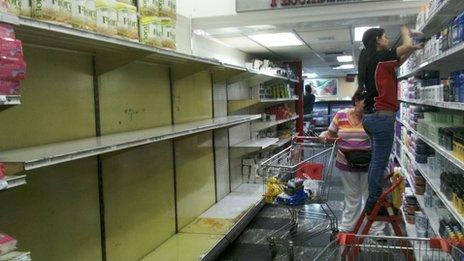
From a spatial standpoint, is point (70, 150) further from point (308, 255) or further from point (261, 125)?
point (261, 125)

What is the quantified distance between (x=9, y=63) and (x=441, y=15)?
3.20 metres

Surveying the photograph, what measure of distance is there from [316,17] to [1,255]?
3.90m

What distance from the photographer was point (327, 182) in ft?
15.4

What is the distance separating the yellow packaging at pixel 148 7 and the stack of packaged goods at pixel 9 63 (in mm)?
1551

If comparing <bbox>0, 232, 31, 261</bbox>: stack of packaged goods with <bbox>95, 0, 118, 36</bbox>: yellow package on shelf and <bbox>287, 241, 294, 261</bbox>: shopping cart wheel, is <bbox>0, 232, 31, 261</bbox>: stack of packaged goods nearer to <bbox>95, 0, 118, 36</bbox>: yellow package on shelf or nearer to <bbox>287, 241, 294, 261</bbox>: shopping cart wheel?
<bbox>95, 0, 118, 36</bbox>: yellow package on shelf

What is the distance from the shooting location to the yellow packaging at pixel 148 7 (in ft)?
10.1

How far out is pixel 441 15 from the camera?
3475 mm

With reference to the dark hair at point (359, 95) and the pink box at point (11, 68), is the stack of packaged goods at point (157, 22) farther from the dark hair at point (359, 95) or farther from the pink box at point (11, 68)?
the dark hair at point (359, 95)

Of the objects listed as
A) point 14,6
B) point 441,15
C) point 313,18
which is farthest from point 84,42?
point 313,18

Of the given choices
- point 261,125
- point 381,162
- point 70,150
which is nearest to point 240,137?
point 261,125

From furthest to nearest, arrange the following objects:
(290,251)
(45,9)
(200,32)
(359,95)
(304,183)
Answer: (200,32) < (304,183) < (290,251) < (359,95) < (45,9)

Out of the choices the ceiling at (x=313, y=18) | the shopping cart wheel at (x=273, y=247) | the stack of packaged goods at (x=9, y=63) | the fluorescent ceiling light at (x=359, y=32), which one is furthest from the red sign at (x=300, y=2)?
the stack of packaged goods at (x=9, y=63)

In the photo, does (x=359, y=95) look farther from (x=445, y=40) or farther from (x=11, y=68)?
(x=11, y=68)

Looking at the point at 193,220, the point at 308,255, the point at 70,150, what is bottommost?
the point at 308,255
